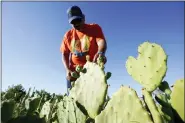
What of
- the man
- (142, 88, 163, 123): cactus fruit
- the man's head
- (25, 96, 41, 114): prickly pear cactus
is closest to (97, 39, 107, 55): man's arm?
the man

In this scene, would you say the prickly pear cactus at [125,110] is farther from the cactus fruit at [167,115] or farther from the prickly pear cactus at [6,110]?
the prickly pear cactus at [6,110]

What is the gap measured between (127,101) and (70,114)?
1.76 feet

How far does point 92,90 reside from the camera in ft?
6.35

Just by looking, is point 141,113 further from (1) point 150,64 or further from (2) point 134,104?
(1) point 150,64

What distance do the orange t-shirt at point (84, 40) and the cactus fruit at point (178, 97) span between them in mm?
3649

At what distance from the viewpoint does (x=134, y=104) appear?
1.41 meters

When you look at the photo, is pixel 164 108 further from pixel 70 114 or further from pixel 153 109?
pixel 70 114

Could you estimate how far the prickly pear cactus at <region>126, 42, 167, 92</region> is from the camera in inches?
63.4

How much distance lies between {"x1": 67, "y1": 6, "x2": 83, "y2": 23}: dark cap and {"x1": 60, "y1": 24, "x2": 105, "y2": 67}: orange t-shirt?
189 mm

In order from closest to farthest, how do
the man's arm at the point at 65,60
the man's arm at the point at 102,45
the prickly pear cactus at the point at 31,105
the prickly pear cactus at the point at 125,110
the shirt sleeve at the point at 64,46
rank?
the prickly pear cactus at the point at 125,110 → the prickly pear cactus at the point at 31,105 → the man's arm at the point at 102,45 → the man's arm at the point at 65,60 → the shirt sleeve at the point at 64,46

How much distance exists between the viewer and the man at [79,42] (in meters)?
5.03

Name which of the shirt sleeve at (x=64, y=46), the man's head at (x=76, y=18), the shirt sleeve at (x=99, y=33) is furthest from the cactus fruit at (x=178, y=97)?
the shirt sleeve at (x=64, y=46)

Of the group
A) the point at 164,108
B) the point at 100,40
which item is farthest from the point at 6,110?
the point at 100,40

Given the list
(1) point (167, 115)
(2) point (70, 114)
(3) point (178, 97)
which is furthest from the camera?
(2) point (70, 114)
